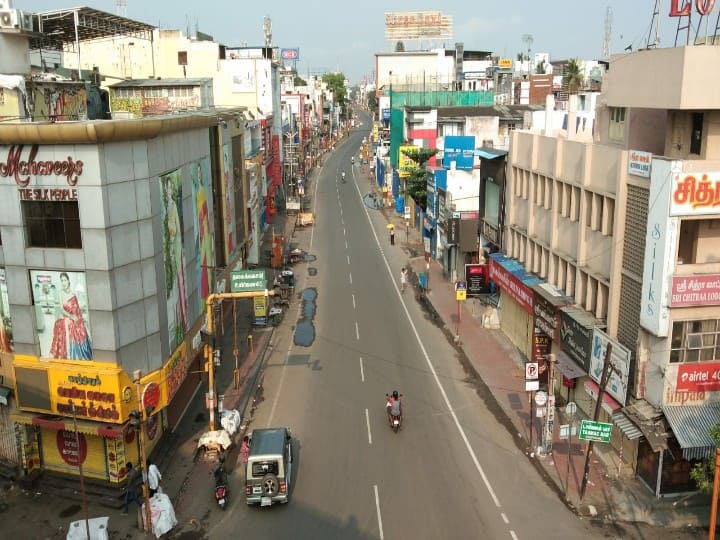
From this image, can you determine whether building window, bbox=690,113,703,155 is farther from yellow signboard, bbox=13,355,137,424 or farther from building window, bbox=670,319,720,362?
yellow signboard, bbox=13,355,137,424

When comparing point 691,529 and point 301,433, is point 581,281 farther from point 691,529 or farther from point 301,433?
point 301,433

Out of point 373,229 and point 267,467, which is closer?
point 267,467

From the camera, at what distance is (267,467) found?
21641 millimetres

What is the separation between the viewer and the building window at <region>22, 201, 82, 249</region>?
2109cm

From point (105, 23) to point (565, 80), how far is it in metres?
75.2

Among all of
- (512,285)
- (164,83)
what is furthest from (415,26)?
(512,285)

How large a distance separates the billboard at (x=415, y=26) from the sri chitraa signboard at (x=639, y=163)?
131 m

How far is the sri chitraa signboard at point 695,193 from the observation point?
20.1 meters

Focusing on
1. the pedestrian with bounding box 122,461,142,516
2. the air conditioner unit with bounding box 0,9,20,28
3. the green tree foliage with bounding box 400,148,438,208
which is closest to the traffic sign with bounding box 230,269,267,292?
the pedestrian with bounding box 122,461,142,516

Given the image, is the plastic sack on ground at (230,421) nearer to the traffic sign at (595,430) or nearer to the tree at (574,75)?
the traffic sign at (595,430)

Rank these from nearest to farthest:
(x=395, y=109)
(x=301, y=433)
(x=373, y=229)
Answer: (x=301, y=433) < (x=373, y=229) < (x=395, y=109)

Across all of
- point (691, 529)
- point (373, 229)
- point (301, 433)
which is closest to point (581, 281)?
point (691, 529)

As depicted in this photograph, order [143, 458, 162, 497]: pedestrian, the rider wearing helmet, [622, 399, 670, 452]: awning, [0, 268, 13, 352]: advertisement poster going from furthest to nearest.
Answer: the rider wearing helmet → [0, 268, 13, 352]: advertisement poster → [143, 458, 162, 497]: pedestrian → [622, 399, 670, 452]: awning

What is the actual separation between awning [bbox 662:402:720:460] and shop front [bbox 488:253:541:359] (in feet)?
36.9
